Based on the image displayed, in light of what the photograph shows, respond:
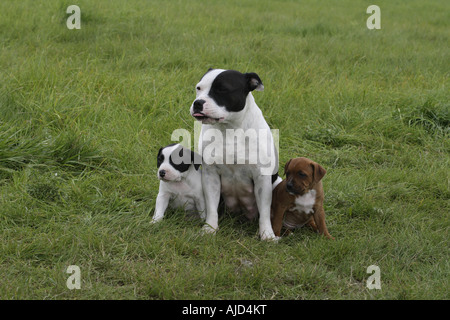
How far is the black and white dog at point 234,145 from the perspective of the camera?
3680 millimetres

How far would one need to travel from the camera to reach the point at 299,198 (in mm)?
3934

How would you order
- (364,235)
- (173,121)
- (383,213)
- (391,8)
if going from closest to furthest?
1. (364,235)
2. (383,213)
3. (173,121)
4. (391,8)

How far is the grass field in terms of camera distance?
11.4ft

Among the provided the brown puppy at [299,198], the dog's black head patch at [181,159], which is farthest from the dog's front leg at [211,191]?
the brown puppy at [299,198]

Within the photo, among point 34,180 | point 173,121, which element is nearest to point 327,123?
point 173,121

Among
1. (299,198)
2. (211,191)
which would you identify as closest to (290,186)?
(299,198)

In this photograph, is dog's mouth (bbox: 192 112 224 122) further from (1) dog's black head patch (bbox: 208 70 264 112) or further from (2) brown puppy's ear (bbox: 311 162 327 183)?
(2) brown puppy's ear (bbox: 311 162 327 183)

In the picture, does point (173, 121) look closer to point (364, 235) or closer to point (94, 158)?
point (94, 158)

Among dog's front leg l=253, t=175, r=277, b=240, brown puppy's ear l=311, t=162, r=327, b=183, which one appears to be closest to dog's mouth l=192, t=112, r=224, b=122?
dog's front leg l=253, t=175, r=277, b=240

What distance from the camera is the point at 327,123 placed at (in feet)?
19.9

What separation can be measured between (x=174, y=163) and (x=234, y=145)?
490 mm

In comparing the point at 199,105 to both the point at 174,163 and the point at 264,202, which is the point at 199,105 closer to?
the point at 174,163

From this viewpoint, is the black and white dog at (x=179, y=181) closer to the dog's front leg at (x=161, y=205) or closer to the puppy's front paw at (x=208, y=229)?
the dog's front leg at (x=161, y=205)

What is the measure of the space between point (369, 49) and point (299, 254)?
5611mm
